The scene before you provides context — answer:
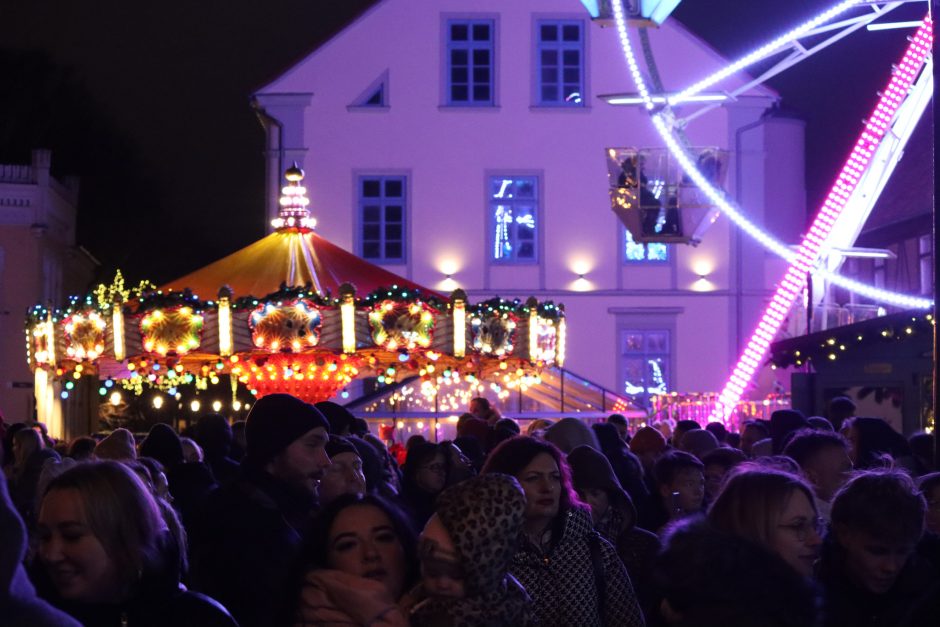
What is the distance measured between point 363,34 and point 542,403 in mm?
8903

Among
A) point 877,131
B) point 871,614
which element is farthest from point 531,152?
point 871,614

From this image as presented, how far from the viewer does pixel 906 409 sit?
18.5 meters

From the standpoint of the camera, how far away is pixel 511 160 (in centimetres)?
3191

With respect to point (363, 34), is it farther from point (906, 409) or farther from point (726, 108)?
point (906, 409)

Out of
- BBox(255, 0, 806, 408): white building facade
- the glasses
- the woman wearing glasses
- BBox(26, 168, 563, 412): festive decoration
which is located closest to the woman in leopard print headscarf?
the woman wearing glasses

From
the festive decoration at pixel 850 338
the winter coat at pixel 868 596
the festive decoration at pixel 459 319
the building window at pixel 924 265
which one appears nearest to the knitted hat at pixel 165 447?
the winter coat at pixel 868 596

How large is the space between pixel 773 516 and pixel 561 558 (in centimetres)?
106

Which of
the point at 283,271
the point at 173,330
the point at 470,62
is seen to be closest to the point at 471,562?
the point at 173,330

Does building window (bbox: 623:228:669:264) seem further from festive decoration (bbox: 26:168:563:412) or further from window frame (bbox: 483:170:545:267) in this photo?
festive decoration (bbox: 26:168:563:412)

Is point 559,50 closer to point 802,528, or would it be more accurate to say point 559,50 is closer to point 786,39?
point 786,39

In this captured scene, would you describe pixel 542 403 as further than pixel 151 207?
No

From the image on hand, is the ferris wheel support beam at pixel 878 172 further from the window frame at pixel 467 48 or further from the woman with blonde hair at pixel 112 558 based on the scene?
the woman with blonde hair at pixel 112 558

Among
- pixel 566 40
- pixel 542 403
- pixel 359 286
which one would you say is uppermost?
pixel 566 40

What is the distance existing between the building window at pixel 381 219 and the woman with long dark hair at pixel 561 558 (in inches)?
1027
